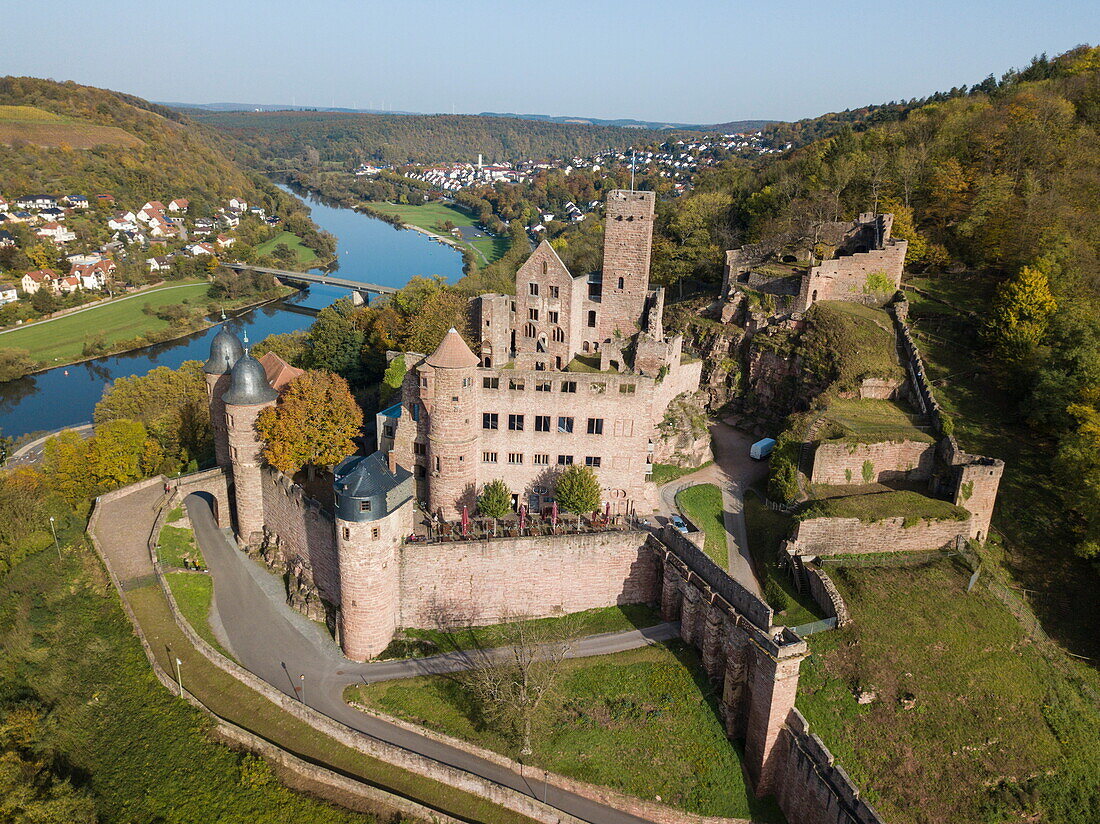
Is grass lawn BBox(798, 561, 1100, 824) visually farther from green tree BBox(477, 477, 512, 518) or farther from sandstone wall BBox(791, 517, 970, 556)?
green tree BBox(477, 477, 512, 518)

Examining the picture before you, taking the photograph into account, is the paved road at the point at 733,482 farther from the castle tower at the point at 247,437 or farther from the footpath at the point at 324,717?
the castle tower at the point at 247,437

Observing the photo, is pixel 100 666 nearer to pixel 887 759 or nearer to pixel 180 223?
pixel 887 759

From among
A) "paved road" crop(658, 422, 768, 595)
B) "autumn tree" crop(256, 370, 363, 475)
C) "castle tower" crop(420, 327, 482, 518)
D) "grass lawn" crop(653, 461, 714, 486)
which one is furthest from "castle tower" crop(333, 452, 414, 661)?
"grass lawn" crop(653, 461, 714, 486)

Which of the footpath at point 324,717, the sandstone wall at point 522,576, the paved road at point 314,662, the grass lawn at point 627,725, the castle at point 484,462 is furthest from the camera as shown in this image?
the sandstone wall at point 522,576

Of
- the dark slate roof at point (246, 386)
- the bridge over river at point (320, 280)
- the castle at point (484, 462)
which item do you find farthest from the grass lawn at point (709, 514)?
the bridge over river at point (320, 280)

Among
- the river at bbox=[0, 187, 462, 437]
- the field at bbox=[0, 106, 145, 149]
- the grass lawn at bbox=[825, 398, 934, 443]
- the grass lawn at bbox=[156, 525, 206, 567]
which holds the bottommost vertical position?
the river at bbox=[0, 187, 462, 437]

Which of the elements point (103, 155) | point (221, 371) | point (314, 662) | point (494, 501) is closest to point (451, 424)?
point (494, 501)

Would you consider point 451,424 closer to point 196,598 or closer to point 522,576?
point 522,576
